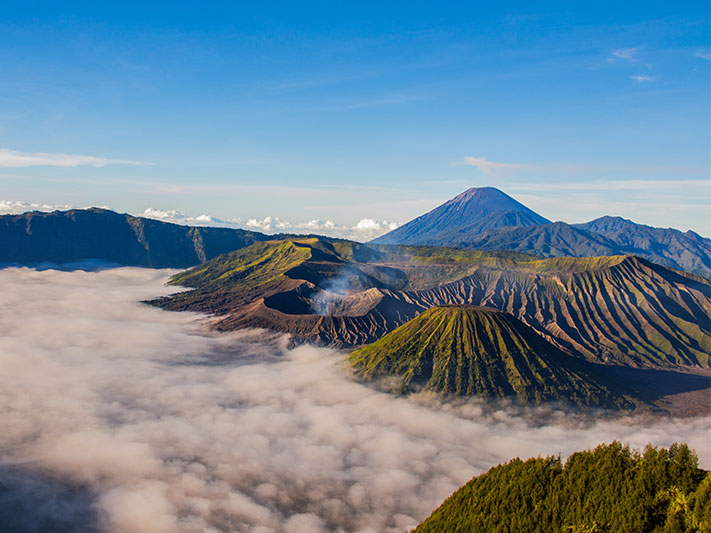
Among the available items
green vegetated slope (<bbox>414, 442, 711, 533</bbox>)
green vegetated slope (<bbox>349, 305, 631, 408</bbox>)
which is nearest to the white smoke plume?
green vegetated slope (<bbox>349, 305, 631, 408</bbox>)

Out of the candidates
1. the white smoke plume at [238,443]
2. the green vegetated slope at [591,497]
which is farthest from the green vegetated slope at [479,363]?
the green vegetated slope at [591,497]

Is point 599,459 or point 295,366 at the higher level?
point 599,459

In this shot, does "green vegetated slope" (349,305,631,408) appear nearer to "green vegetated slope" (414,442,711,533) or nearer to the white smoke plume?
the white smoke plume

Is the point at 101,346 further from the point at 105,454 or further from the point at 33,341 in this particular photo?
the point at 105,454

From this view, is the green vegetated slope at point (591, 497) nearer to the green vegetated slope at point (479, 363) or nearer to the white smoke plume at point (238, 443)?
the white smoke plume at point (238, 443)

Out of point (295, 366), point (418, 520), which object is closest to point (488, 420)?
point (418, 520)

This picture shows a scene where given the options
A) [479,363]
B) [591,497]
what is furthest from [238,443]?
[479,363]

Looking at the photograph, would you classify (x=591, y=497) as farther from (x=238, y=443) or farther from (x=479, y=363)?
(x=479, y=363)
